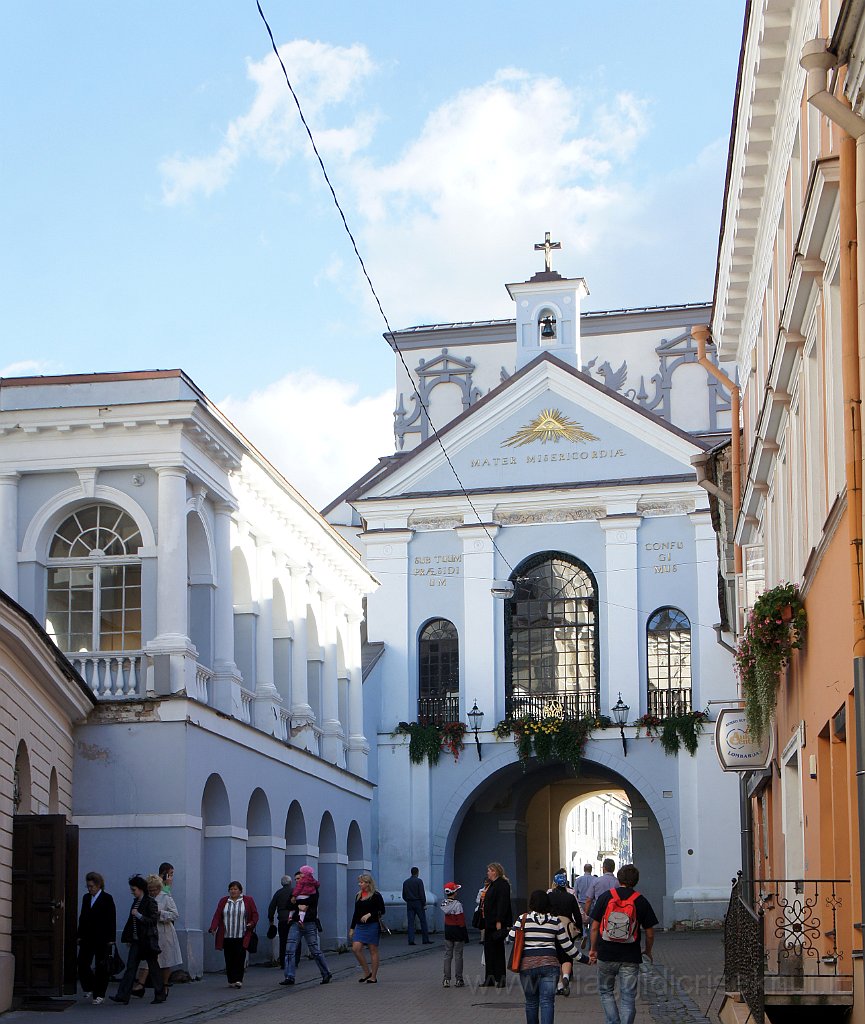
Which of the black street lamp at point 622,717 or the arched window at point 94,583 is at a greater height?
the arched window at point 94,583

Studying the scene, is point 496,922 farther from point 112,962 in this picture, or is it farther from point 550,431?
point 550,431

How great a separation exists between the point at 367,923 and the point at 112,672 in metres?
5.65

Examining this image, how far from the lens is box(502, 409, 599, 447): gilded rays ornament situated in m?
41.8

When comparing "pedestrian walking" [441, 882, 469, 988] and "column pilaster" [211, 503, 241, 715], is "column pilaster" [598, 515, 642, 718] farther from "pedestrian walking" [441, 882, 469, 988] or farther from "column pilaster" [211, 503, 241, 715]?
"pedestrian walking" [441, 882, 469, 988]

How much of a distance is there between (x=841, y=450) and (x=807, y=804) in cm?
409

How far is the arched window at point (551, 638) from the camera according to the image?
1613 inches

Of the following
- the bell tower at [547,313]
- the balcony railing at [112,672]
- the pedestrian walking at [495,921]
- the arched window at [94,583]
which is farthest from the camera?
the bell tower at [547,313]

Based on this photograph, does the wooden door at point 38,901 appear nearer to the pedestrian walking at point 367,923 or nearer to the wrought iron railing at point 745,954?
the pedestrian walking at point 367,923

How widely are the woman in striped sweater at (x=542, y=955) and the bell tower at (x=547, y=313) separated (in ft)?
102

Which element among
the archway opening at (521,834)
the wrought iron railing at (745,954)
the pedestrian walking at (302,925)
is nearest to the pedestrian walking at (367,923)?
the pedestrian walking at (302,925)

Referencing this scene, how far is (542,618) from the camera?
41719mm

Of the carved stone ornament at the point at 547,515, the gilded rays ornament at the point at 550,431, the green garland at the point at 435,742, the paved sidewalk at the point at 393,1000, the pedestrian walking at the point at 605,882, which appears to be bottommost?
the paved sidewalk at the point at 393,1000

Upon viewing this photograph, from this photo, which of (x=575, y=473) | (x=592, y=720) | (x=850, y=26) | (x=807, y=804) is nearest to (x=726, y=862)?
(x=592, y=720)

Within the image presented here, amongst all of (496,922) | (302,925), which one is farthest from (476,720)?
(496,922)
